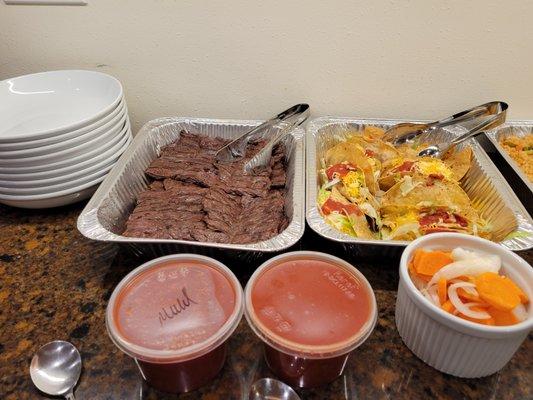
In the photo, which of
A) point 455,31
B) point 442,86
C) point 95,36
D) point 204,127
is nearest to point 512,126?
point 442,86

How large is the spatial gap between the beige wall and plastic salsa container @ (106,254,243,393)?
2.63ft

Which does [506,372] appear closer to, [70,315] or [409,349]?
[409,349]

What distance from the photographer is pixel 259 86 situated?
1401mm

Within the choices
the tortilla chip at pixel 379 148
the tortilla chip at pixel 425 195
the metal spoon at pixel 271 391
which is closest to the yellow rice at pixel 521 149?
the tortilla chip at pixel 425 195

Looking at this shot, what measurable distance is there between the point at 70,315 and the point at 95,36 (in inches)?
36.6

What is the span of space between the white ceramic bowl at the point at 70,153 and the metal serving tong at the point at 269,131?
33cm

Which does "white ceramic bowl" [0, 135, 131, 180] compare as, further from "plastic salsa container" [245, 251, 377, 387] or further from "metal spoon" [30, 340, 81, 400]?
"plastic salsa container" [245, 251, 377, 387]

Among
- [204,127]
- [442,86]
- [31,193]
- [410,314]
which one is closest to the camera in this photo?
[410,314]

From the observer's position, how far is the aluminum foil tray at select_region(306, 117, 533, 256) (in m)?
0.96

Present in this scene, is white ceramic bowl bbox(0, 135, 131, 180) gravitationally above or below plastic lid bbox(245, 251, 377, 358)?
below

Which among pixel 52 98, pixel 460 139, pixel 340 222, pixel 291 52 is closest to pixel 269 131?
pixel 291 52

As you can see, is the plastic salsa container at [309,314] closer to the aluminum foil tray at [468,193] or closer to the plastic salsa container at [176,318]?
the plastic salsa container at [176,318]

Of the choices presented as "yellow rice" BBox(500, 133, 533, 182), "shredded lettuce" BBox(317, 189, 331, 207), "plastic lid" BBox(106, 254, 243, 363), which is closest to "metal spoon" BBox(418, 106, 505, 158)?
"yellow rice" BBox(500, 133, 533, 182)

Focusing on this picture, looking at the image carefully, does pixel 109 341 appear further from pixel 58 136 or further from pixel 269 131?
pixel 269 131
